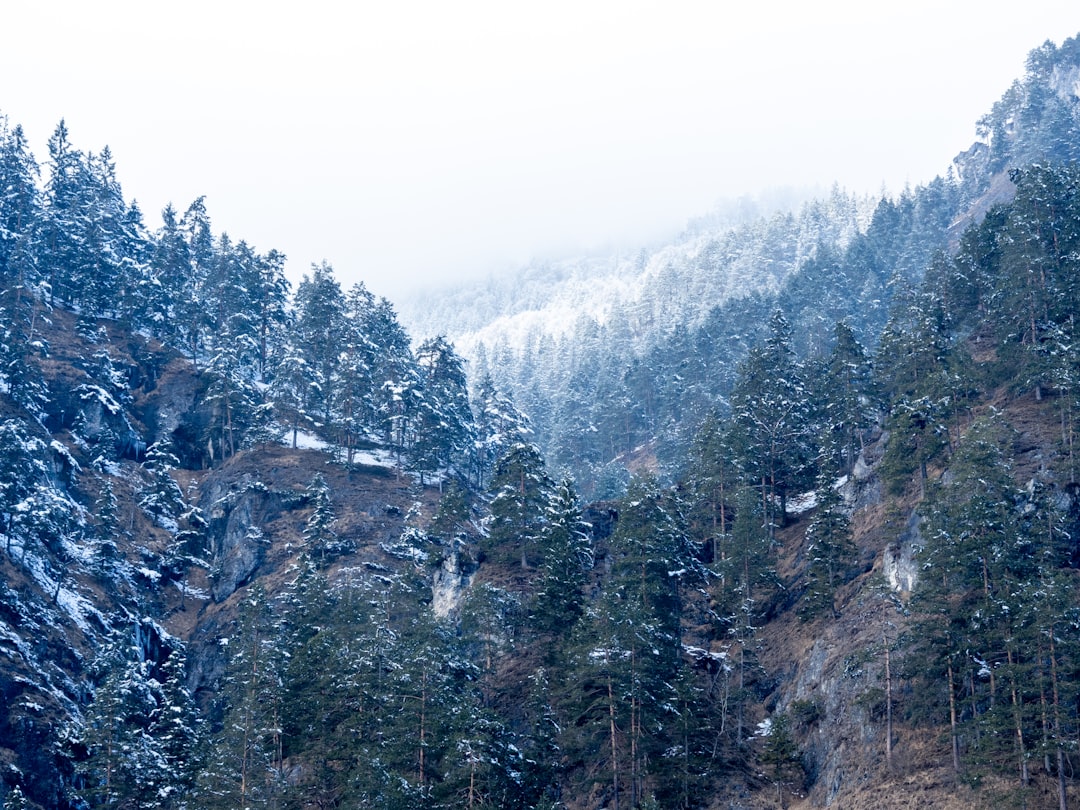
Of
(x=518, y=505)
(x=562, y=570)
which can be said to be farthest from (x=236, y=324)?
(x=562, y=570)

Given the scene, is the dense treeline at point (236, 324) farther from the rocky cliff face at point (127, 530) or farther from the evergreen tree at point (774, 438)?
the evergreen tree at point (774, 438)

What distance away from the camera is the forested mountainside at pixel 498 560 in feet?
124

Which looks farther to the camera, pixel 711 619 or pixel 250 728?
pixel 711 619

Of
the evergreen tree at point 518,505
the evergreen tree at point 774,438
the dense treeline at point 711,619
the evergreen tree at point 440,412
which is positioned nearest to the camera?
the dense treeline at point 711,619

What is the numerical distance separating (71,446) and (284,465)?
1708cm

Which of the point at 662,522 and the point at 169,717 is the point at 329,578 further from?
the point at 662,522

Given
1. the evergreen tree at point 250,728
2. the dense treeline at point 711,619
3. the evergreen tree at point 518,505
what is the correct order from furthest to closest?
the evergreen tree at point 518,505
the evergreen tree at point 250,728
the dense treeline at point 711,619

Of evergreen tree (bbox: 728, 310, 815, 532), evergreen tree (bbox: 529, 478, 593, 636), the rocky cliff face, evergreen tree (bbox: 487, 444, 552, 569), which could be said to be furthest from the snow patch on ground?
the rocky cliff face

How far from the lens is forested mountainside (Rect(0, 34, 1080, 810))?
37.7 metres

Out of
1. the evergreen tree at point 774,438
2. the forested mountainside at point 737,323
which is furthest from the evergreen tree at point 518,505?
the forested mountainside at point 737,323

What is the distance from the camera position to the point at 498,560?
185ft

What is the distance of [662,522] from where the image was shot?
4988 centimetres

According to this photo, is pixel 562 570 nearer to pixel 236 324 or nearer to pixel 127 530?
pixel 127 530

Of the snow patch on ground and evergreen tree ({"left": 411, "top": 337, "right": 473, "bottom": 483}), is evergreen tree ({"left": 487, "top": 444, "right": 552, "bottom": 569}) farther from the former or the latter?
the snow patch on ground
